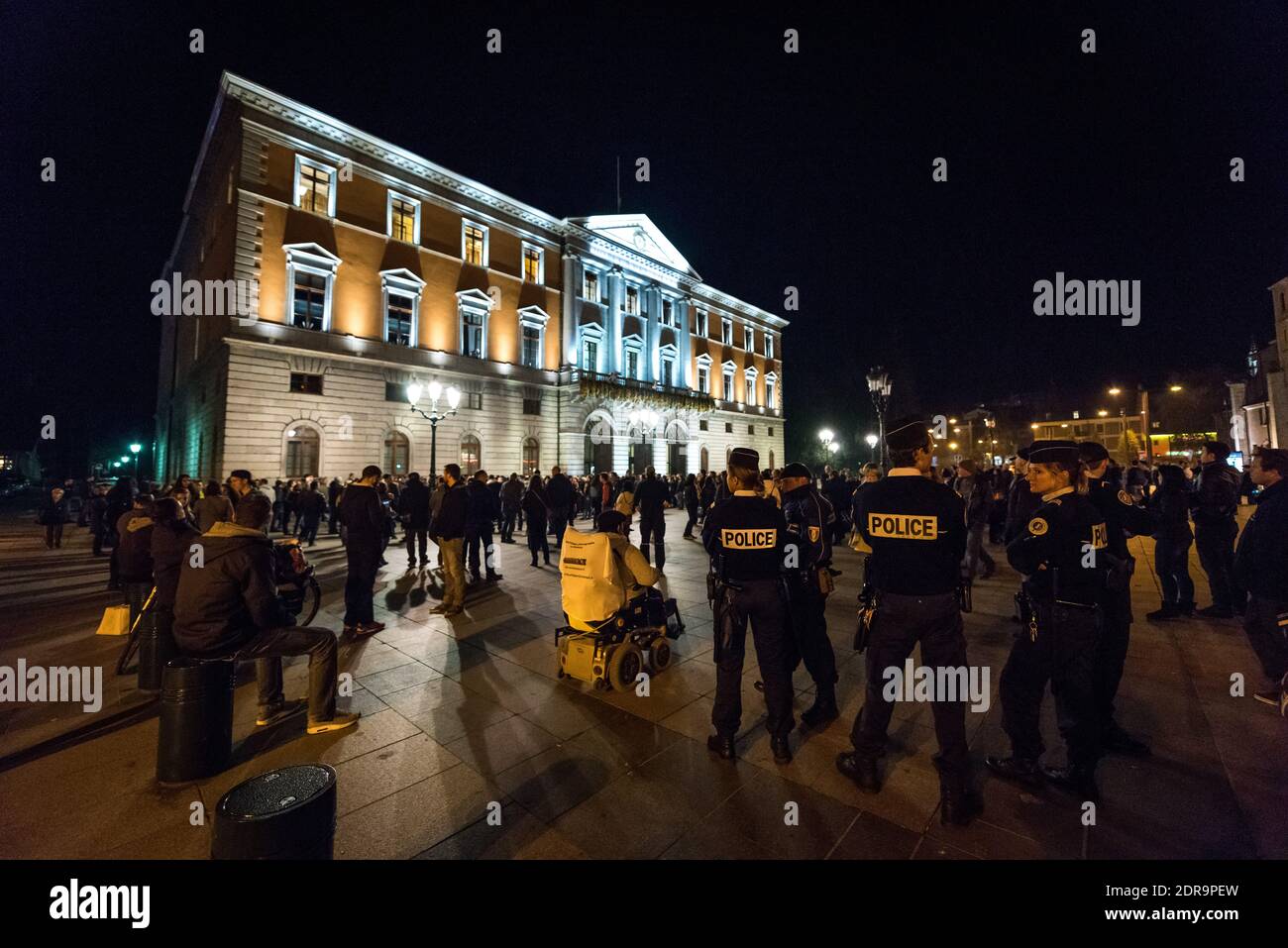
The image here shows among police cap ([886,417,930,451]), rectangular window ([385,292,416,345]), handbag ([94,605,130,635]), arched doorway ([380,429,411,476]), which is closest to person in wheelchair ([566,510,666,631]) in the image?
police cap ([886,417,930,451])

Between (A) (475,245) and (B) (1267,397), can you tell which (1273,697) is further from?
(B) (1267,397)

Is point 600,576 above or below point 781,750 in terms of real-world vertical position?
above

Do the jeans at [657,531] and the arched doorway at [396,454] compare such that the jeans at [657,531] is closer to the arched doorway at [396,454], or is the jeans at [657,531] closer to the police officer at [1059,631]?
the police officer at [1059,631]

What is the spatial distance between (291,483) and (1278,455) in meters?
22.2

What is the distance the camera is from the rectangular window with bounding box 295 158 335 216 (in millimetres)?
19344

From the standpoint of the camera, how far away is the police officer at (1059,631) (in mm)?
2949

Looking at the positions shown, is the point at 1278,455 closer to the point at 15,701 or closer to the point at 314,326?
the point at 15,701

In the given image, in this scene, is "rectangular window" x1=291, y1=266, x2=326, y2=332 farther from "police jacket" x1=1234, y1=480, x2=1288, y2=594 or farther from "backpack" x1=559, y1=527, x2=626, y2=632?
"police jacket" x1=1234, y1=480, x2=1288, y2=594

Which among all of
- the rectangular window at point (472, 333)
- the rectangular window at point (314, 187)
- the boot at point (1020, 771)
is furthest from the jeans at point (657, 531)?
the rectangular window at point (314, 187)

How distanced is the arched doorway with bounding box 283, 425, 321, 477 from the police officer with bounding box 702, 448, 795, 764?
20.6 metres

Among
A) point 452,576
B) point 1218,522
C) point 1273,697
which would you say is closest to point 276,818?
point 452,576

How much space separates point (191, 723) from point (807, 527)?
15.1 feet

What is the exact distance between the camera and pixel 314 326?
1975 centimetres

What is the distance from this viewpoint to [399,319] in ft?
72.7
